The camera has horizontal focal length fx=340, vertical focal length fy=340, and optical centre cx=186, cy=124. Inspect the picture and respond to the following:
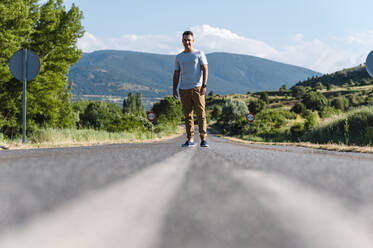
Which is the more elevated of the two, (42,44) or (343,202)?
(42,44)

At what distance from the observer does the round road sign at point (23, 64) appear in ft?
32.6

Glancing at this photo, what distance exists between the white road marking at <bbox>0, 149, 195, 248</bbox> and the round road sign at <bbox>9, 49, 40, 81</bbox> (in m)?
9.79

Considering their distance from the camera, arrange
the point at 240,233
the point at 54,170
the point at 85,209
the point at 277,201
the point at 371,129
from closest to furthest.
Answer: the point at 240,233 < the point at 85,209 < the point at 277,201 < the point at 54,170 < the point at 371,129

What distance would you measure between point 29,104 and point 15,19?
645cm

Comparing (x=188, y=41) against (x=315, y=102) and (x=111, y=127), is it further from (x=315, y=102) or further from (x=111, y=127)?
(x=315, y=102)

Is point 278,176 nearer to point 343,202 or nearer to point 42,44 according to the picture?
point 343,202

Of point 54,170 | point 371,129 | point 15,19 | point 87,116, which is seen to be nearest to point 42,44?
point 15,19

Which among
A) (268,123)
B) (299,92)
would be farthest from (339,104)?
(299,92)

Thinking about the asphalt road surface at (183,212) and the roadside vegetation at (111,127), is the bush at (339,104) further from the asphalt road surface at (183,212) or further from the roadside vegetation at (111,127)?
the asphalt road surface at (183,212)

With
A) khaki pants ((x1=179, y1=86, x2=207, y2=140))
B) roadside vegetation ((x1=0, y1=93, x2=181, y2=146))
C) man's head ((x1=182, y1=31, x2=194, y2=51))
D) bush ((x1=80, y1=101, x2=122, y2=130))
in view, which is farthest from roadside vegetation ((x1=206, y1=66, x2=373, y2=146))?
bush ((x1=80, y1=101, x2=122, y2=130))

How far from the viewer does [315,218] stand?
3.15 ft

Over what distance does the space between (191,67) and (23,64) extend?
642 cm

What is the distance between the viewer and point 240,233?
2.72 ft

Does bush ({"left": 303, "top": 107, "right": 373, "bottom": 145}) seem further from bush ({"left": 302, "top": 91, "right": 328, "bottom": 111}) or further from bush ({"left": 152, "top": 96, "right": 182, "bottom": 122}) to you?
bush ({"left": 302, "top": 91, "right": 328, "bottom": 111})
